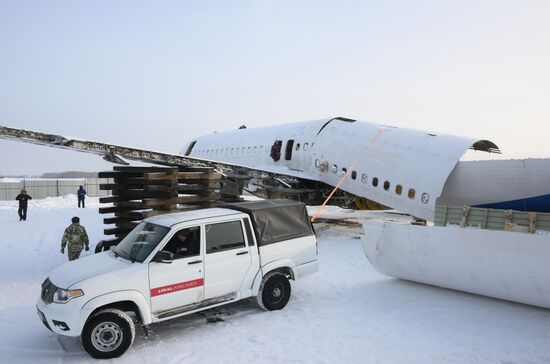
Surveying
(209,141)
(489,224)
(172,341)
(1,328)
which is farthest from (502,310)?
(209,141)

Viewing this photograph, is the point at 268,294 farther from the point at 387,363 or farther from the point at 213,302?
the point at 387,363

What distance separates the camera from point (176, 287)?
675 centimetres

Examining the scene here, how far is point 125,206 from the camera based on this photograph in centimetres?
1252

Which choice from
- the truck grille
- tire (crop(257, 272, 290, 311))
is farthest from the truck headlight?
tire (crop(257, 272, 290, 311))

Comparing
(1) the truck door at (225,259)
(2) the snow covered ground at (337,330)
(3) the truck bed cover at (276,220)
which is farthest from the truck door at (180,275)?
(3) the truck bed cover at (276,220)

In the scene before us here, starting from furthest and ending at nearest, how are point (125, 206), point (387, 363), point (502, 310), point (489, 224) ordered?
point (125, 206) → point (489, 224) → point (502, 310) → point (387, 363)

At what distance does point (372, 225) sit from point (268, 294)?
10.1ft

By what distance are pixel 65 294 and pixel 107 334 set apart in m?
0.84

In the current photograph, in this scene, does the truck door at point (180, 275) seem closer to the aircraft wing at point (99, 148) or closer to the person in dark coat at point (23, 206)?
the aircraft wing at point (99, 148)

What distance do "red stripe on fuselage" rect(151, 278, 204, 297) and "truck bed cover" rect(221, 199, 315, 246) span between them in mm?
1394

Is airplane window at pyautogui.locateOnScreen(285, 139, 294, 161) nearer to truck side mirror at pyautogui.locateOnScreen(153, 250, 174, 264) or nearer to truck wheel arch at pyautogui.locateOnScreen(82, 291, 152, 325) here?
truck side mirror at pyautogui.locateOnScreen(153, 250, 174, 264)

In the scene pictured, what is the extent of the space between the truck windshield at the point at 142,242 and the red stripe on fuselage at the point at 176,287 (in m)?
0.55

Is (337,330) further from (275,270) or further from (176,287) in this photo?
(176,287)

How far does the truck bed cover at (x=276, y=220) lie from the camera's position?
313 inches
